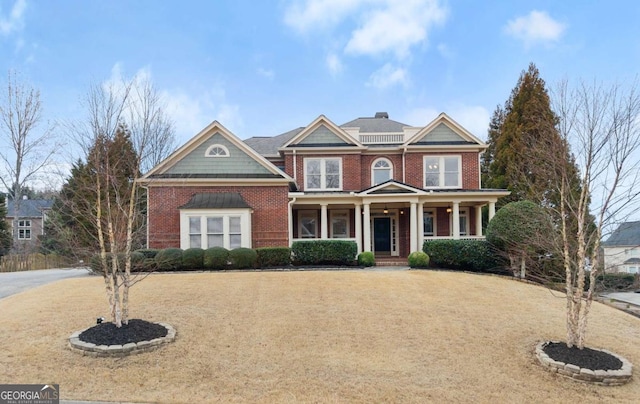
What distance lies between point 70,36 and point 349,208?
49.2 feet

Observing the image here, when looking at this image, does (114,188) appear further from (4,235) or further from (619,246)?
(4,235)

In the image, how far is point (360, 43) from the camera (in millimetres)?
18750

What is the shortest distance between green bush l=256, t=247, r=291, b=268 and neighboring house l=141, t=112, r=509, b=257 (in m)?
0.77

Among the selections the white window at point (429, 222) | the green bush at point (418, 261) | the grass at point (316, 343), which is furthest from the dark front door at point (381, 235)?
the grass at point (316, 343)

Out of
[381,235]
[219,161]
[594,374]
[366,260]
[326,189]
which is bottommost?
[594,374]

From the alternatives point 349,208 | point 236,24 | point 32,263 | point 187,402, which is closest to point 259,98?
point 236,24

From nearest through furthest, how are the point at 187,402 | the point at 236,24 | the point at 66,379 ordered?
1. the point at 187,402
2. the point at 66,379
3. the point at 236,24

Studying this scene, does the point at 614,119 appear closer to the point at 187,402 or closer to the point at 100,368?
the point at 187,402

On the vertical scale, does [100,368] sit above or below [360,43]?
below

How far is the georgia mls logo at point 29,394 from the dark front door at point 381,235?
16384 millimetres

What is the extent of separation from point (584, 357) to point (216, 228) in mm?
12513

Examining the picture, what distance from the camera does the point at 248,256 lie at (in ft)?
45.7

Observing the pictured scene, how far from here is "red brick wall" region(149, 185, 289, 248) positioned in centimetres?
1530

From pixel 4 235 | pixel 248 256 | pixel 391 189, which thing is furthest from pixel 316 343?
pixel 4 235
